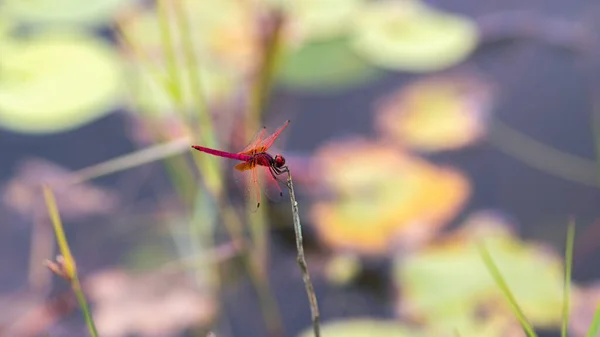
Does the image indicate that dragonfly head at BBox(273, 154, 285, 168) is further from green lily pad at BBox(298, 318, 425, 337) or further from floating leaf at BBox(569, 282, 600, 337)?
floating leaf at BBox(569, 282, 600, 337)

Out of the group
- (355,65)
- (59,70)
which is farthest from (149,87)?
(355,65)

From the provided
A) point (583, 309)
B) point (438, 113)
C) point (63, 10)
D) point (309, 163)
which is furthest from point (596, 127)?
point (63, 10)

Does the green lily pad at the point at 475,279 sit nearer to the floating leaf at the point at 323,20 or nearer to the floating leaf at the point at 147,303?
the floating leaf at the point at 147,303

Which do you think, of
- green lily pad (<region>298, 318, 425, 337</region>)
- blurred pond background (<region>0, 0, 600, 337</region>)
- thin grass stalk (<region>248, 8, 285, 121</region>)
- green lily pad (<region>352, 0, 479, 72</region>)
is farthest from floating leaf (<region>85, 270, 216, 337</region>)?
green lily pad (<region>352, 0, 479, 72</region>)

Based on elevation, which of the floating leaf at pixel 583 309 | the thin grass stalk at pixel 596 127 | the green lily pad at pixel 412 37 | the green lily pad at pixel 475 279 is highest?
the green lily pad at pixel 412 37

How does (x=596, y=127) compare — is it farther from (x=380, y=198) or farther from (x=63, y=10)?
(x=63, y=10)

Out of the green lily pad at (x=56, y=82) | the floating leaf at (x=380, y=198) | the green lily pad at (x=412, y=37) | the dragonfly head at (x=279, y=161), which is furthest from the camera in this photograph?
the green lily pad at (x=412, y=37)

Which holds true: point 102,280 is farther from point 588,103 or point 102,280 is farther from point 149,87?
point 588,103

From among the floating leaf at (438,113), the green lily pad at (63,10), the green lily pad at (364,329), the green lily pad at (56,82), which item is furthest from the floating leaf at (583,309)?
the green lily pad at (63,10)

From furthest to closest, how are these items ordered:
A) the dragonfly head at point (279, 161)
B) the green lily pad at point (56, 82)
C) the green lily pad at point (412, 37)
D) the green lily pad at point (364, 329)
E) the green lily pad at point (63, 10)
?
the green lily pad at point (63, 10) → the green lily pad at point (412, 37) → the green lily pad at point (56, 82) → the green lily pad at point (364, 329) → the dragonfly head at point (279, 161)
